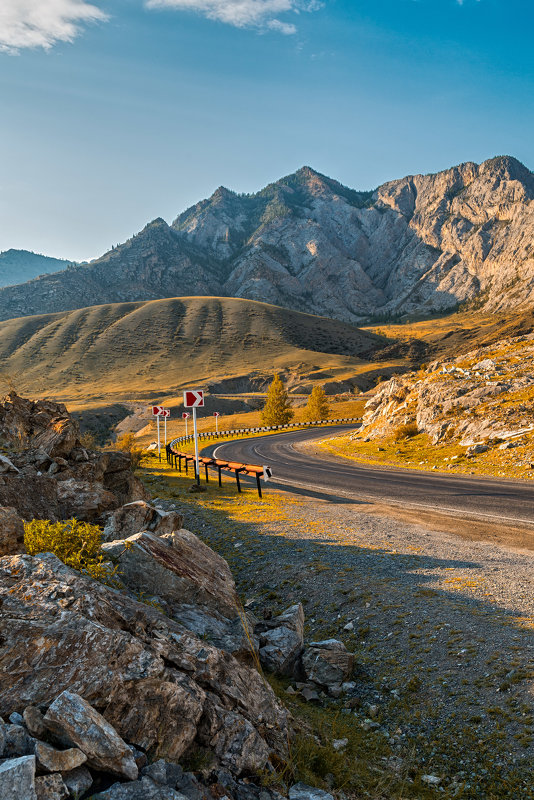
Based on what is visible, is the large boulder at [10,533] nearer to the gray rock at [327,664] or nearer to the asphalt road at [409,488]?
the gray rock at [327,664]

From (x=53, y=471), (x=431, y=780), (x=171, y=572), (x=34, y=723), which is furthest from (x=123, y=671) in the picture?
(x=53, y=471)

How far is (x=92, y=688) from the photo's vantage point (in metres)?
3.88

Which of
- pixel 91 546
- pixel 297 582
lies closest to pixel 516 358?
pixel 297 582

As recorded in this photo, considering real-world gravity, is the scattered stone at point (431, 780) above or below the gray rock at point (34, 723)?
below

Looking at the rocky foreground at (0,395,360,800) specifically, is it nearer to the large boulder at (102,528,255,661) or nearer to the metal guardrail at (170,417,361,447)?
the large boulder at (102,528,255,661)

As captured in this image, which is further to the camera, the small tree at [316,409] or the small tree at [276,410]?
the small tree at [316,409]

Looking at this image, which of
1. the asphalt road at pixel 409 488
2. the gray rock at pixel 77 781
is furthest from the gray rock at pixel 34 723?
the asphalt road at pixel 409 488

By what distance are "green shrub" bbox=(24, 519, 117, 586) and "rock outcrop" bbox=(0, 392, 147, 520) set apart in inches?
117

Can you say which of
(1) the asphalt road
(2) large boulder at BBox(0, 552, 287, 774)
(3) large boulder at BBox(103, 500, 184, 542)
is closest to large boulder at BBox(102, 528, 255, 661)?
(2) large boulder at BBox(0, 552, 287, 774)

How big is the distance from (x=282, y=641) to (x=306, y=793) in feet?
8.18

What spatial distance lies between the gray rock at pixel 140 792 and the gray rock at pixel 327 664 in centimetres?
353

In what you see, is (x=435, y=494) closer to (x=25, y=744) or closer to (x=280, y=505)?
(x=280, y=505)

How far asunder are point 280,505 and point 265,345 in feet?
559

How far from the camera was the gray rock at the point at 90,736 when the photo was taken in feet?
11.0
